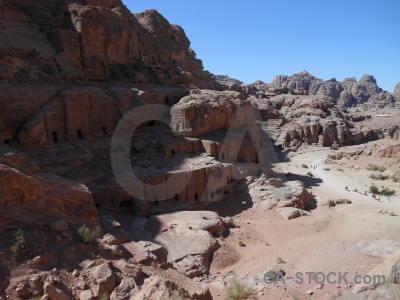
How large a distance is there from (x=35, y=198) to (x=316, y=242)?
1353 centimetres

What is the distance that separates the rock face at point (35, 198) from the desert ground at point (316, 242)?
6.35 metres

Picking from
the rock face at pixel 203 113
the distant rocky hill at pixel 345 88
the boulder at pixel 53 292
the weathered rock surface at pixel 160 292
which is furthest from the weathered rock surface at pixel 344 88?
the boulder at pixel 53 292

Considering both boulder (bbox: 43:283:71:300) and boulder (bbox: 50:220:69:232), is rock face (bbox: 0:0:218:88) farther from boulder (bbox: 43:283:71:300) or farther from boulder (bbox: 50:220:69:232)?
boulder (bbox: 43:283:71:300)

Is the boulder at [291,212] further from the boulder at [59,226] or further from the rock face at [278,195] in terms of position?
the boulder at [59,226]

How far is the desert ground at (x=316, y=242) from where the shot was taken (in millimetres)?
12441

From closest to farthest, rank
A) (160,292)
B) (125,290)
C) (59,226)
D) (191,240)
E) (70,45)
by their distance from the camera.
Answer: (160,292), (125,290), (59,226), (191,240), (70,45)

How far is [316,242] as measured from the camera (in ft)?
52.2

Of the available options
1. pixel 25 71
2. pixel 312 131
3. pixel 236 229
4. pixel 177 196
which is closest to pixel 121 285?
pixel 236 229

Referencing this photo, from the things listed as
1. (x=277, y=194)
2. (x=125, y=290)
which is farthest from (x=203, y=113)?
(x=125, y=290)

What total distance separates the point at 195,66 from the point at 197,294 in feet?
183

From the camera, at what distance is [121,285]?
9164 mm

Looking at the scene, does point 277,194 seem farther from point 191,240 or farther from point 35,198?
point 35,198

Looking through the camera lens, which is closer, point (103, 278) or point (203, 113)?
point (103, 278)

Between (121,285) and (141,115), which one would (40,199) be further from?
(141,115)
